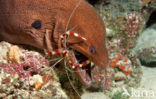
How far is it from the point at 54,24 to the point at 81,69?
37.9 inches

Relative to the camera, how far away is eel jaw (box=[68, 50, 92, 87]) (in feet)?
8.15

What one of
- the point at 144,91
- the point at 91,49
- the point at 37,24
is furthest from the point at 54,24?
the point at 144,91

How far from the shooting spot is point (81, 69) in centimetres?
255

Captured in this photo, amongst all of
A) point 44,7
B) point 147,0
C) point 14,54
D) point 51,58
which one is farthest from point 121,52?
point 14,54

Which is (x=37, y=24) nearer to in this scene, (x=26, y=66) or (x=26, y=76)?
(x=26, y=66)

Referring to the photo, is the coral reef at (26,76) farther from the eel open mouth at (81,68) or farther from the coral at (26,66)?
the eel open mouth at (81,68)

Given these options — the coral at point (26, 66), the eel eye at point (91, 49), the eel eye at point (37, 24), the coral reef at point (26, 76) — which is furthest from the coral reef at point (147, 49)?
the eel eye at point (37, 24)

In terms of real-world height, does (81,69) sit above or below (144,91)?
above

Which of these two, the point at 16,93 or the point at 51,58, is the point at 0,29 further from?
the point at 16,93

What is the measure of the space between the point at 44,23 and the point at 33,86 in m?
1.14

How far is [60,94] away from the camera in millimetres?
2336

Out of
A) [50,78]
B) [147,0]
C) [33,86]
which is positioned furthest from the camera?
[147,0]

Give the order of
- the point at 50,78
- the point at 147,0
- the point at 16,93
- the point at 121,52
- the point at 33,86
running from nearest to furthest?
1. the point at 16,93
2. the point at 33,86
3. the point at 50,78
4. the point at 147,0
5. the point at 121,52

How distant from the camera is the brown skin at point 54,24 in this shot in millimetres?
2457
